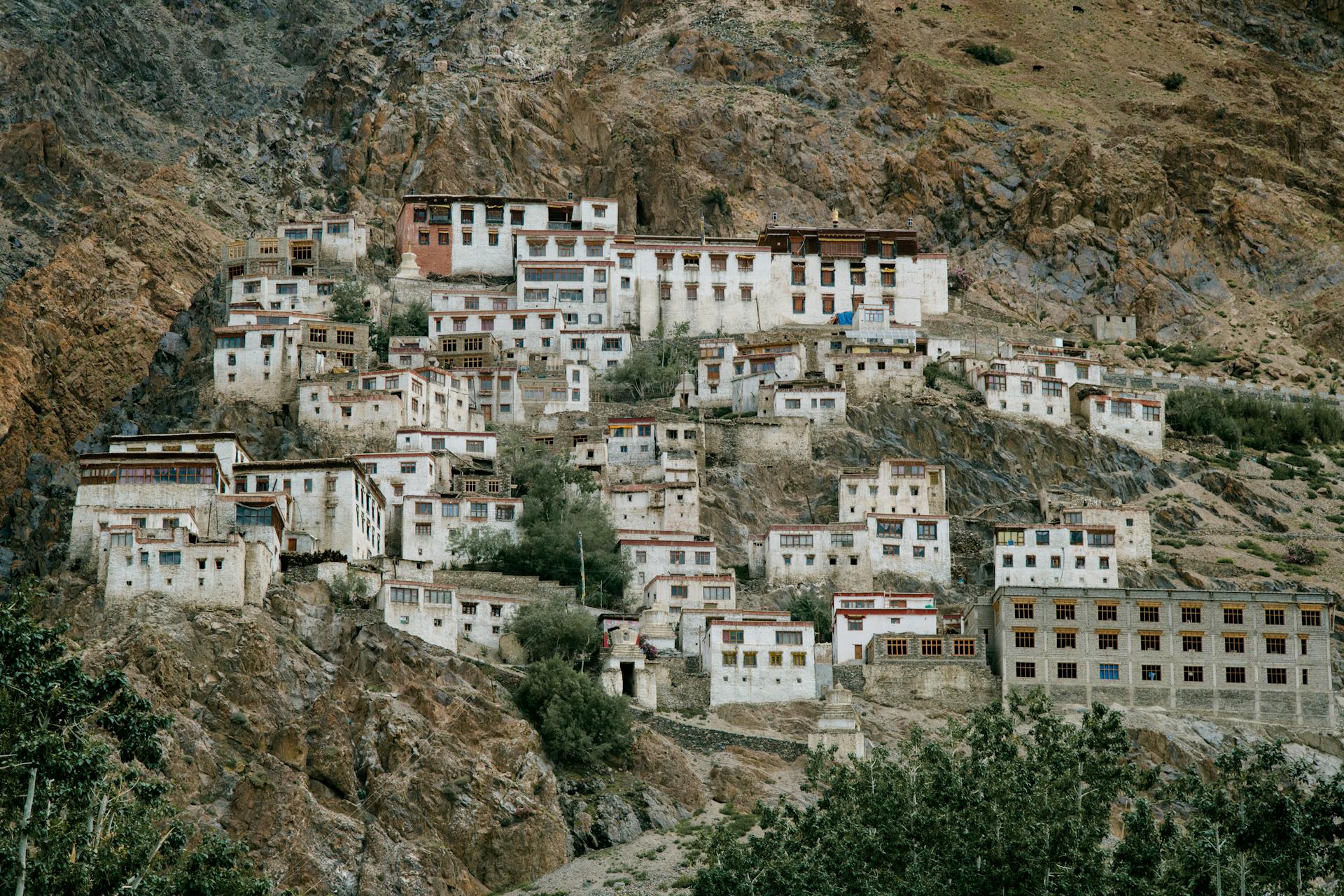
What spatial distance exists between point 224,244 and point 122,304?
10478 millimetres

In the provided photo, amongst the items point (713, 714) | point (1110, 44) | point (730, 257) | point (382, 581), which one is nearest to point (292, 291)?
point (730, 257)

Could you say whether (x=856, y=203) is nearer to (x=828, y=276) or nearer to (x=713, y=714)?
(x=828, y=276)

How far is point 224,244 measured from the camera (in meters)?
117

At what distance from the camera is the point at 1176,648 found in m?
78.1

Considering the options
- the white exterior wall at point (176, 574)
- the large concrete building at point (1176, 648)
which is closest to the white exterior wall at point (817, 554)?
the large concrete building at point (1176, 648)

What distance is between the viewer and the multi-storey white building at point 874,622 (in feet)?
258

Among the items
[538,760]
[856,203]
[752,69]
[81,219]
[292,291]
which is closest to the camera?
[538,760]

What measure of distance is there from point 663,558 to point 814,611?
280 inches

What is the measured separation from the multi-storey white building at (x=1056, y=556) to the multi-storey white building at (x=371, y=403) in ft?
89.3

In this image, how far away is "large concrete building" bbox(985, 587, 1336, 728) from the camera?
7756 centimetres

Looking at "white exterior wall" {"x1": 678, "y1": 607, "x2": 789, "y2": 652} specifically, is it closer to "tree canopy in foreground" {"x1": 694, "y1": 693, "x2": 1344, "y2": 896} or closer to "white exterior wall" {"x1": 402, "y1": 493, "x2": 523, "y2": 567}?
"white exterior wall" {"x1": 402, "y1": 493, "x2": 523, "y2": 567}

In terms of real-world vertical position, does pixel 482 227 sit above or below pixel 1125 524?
above

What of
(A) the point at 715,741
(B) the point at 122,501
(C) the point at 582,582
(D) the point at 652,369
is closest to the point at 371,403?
(C) the point at 582,582

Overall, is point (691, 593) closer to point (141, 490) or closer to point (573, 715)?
point (573, 715)
